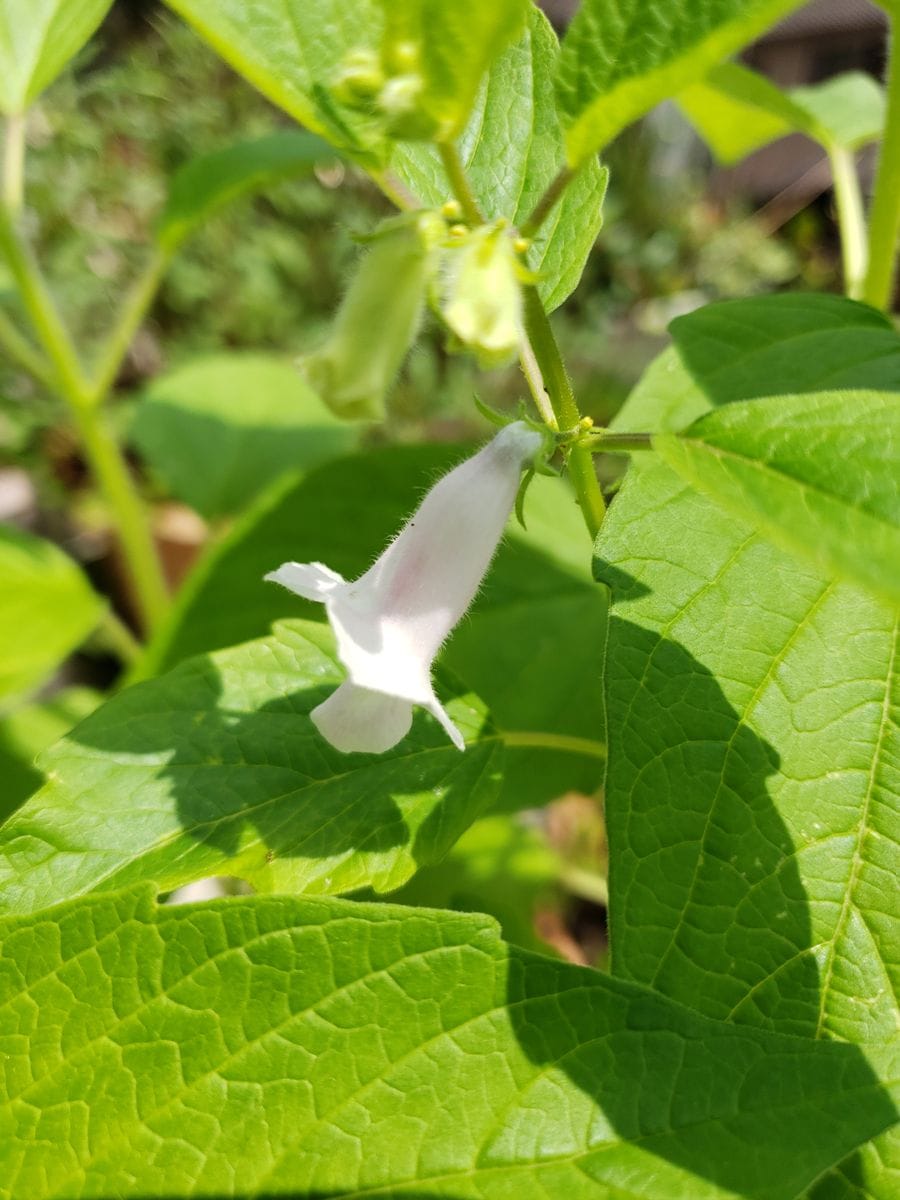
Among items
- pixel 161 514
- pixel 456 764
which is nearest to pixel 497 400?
pixel 161 514

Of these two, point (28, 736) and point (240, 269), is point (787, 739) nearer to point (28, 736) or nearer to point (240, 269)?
point (28, 736)

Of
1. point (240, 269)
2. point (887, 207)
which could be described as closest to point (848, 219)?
point (887, 207)

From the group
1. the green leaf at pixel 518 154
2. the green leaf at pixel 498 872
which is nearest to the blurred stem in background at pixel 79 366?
the green leaf at pixel 498 872

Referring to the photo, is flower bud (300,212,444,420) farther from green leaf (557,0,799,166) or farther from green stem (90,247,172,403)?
green stem (90,247,172,403)

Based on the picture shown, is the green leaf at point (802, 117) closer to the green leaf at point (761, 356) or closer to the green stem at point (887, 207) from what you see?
the green stem at point (887, 207)

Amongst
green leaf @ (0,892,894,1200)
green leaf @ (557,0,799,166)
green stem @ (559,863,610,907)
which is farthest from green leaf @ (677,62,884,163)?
green stem @ (559,863,610,907)

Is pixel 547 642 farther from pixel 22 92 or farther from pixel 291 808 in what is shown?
pixel 22 92
